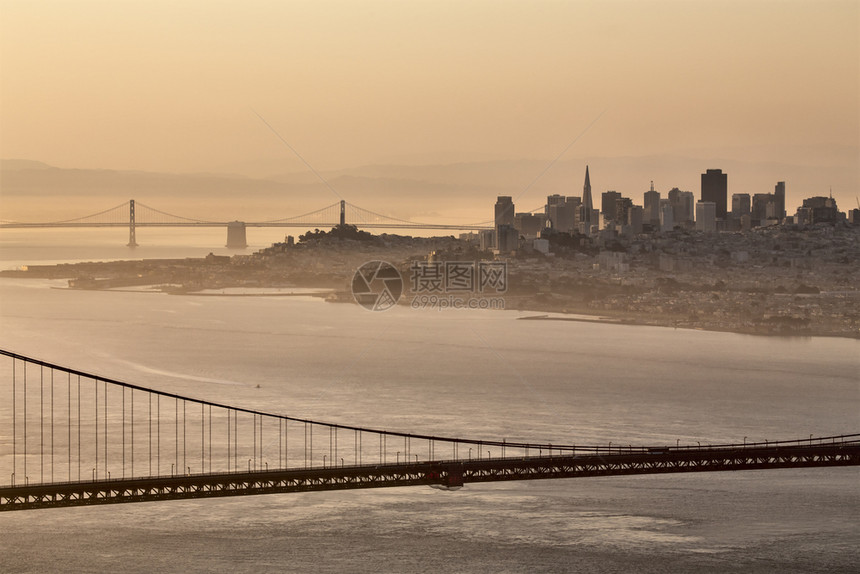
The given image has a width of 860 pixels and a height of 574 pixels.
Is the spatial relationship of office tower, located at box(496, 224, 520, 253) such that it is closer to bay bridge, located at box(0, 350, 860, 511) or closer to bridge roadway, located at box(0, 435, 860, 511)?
bay bridge, located at box(0, 350, 860, 511)

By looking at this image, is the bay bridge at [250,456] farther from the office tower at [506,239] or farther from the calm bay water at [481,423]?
the office tower at [506,239]

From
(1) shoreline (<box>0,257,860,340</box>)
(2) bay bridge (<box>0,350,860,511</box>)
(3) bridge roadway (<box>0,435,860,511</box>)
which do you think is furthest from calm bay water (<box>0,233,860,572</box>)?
(1) shoreline (<box>0,257,860,340</box>)

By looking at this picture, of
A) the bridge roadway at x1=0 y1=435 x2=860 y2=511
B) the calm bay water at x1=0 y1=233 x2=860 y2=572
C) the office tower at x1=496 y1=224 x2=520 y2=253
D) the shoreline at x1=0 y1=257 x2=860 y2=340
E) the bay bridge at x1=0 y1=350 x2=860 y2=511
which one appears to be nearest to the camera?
the bridge roadway at x1=0 y1=435 x2=860 y2=511

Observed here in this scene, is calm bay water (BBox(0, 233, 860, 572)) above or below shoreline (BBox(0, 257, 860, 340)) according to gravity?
below

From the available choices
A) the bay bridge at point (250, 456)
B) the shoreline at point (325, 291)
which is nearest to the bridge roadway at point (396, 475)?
the bay bridge at point (250, 456)

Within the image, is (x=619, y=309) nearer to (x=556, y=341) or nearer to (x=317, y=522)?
(x=556, y=341)

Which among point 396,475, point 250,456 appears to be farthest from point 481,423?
point 396,475

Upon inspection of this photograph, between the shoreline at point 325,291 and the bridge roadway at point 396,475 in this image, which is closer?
the bridge roadway at point 396,475
